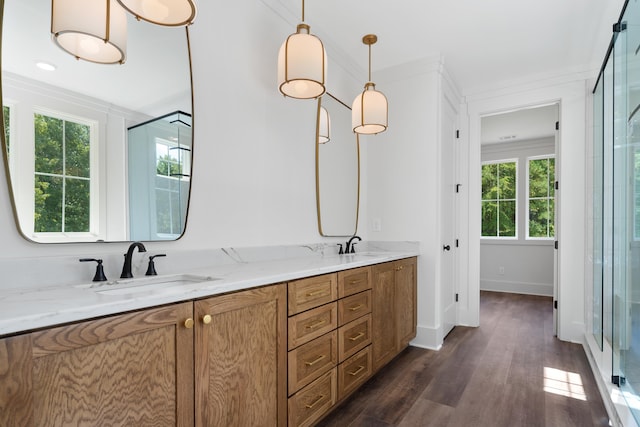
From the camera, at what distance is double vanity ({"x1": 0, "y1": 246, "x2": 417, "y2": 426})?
837 mm

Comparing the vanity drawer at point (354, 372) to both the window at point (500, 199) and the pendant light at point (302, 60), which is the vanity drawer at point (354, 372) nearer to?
the pendant light at point (302, 60)

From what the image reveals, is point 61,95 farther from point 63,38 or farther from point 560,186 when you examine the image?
point 560,186

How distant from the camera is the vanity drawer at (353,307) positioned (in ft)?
6.53

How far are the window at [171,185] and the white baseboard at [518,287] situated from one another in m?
5.68

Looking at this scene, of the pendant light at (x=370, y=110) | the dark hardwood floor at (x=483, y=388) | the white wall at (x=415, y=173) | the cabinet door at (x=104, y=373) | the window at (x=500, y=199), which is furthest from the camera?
the window at (x=500, y=199)

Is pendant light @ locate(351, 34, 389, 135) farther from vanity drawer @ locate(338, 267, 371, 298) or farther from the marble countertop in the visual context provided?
the marble countertop

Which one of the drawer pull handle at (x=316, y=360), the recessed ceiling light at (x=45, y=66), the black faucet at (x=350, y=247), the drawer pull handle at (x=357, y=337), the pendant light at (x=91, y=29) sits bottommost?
the drawer pull handle at (x=357, y=337)

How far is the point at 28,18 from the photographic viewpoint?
1.24 m

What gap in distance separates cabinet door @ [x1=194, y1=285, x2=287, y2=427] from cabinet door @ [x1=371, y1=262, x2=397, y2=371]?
0.96m

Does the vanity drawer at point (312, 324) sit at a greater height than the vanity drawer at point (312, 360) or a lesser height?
greater

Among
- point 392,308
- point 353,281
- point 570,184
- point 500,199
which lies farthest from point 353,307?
point 500,199

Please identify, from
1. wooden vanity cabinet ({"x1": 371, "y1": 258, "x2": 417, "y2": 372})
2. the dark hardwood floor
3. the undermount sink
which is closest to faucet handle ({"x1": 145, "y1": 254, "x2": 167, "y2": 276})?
the undermount sink

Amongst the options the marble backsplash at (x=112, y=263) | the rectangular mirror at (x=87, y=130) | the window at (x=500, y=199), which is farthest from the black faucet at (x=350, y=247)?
the window at (x=500, y=199)

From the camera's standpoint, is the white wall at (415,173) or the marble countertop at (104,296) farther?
the white wall at (415,173)
